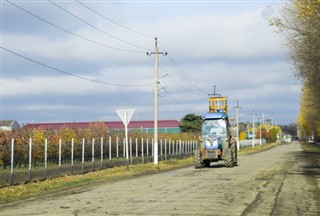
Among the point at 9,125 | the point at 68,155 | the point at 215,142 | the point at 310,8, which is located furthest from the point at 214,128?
the point at 9,125

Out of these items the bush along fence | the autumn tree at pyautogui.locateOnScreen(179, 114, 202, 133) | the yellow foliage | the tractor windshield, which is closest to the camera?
the yellow foliage

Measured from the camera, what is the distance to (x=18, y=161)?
127ft

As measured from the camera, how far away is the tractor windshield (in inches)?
1245

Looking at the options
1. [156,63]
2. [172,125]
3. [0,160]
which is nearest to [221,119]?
[156,63]

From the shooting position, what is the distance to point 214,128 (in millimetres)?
31750

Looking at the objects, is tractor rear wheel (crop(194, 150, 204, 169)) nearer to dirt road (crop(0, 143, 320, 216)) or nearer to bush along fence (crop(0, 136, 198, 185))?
bush along fence (crop(0, 136, 198, 185))

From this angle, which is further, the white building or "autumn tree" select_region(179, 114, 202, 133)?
"autumn tree" select_region(179, 114, 202, 133)

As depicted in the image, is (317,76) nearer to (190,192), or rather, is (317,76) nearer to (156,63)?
(156,63)

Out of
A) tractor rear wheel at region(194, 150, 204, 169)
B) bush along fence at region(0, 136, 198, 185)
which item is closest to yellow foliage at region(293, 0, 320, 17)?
tractor rear wheel at region(194, 150, 204, 169)

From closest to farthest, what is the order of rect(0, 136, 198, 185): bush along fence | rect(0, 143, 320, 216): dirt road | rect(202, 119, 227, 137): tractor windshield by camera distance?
rect(0, 143, 320, 216): dirt road
rect(202, 119, 227, 137): tractor windshield
rect(0, 136, 198, 185): bush along fence

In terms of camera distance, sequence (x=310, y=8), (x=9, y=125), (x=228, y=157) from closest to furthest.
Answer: (x=310, y=8)
(x=228, y=157)
(x=9, y=125)

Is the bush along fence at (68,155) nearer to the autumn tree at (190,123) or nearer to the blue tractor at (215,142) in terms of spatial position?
the blue tractor at (215,142)

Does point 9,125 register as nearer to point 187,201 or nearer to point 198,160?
point 198,160

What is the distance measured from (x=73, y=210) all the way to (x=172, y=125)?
4567 inches
